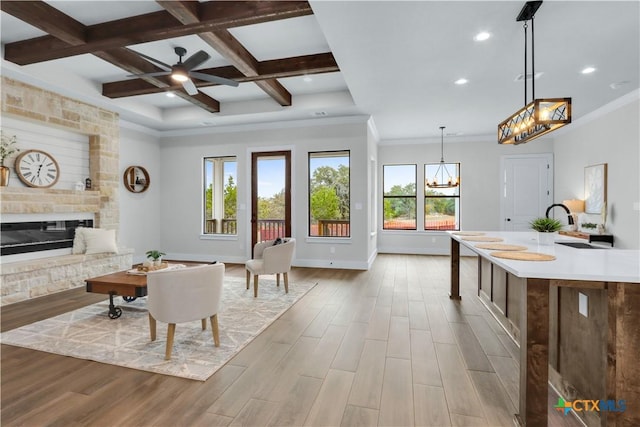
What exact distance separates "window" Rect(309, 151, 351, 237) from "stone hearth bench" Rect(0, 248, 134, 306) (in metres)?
3.62

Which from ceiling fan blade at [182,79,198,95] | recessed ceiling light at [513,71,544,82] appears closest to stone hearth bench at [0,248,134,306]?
ceiling fan blade at [182,79,198,95]

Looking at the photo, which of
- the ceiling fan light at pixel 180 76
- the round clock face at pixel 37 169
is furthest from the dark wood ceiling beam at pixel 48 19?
the round clock face at pixel 37 169

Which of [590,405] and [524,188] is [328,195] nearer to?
[524,188]

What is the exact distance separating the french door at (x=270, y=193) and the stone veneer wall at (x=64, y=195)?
247 centimetres

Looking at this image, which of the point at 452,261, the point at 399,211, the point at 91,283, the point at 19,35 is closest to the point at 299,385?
the point at 91,283

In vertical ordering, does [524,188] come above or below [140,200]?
above

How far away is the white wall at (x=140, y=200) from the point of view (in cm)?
636

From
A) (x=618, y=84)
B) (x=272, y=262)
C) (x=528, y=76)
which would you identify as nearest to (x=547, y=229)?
(x=528, y=76)

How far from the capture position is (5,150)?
14.3ft

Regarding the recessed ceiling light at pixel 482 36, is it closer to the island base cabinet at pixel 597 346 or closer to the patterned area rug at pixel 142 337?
the island base cabinet at pixel 597 346

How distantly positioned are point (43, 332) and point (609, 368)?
14.7 feet

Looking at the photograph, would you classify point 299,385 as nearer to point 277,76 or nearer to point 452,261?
point 452,261

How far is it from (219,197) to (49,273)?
11.1 ft

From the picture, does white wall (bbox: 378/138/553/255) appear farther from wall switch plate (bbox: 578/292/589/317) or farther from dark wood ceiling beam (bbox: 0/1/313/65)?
wall switch plate (bbox: 578/292/589/317)
